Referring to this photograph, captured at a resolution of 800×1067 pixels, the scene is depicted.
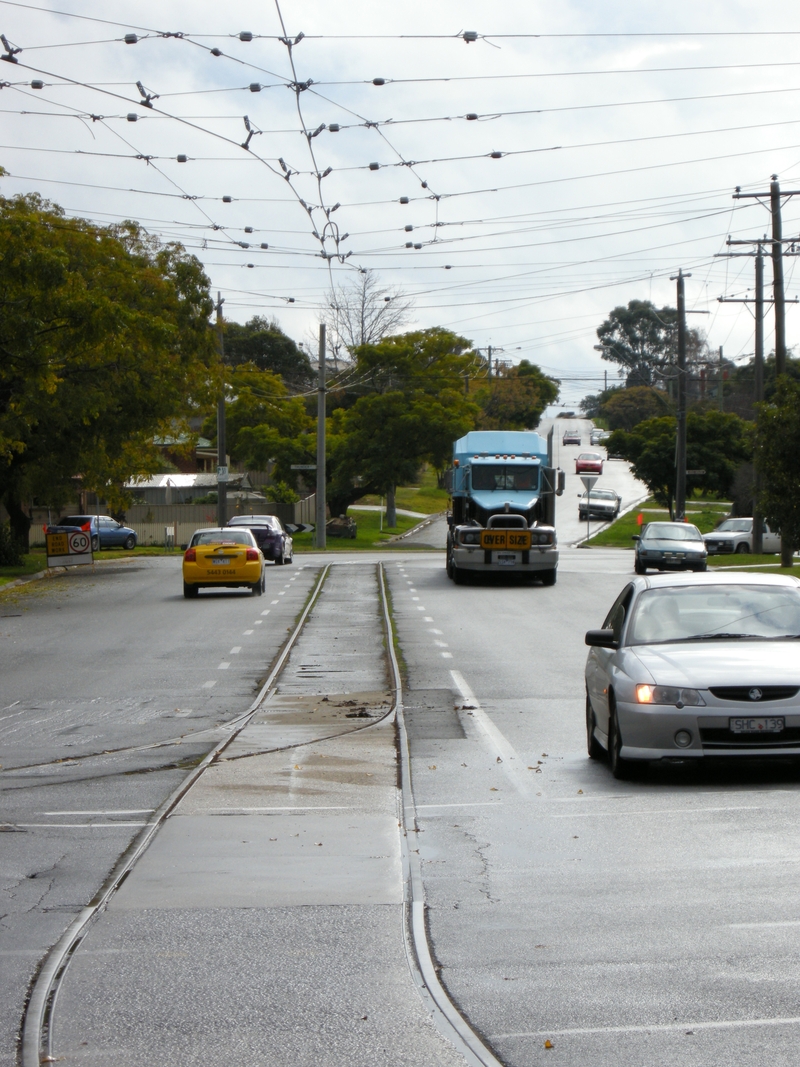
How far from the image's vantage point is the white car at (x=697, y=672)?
8.95 meters

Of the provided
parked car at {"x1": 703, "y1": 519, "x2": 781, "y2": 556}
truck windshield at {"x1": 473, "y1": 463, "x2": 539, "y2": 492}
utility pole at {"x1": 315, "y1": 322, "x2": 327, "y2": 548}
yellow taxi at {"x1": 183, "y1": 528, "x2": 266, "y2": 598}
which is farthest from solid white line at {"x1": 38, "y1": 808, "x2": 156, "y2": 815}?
utility pole at {"x1": 315, "y1": 322, "x2": 327, "y2": 548}

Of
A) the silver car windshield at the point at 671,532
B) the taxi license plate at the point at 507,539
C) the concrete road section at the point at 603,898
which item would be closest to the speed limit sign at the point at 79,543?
the taxi license plate at the point at 507,539

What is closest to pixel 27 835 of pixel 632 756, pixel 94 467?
pixel 632 756

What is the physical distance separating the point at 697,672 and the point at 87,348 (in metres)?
21.3

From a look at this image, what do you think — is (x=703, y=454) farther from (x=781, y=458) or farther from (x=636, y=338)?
(x=636, y=338)

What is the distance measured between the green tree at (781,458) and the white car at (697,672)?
23922 mm

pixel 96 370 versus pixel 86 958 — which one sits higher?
pixel 96 370

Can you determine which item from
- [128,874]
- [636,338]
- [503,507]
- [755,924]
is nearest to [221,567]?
[503,507]

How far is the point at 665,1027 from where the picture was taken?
4.50 m

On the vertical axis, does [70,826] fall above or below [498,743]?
above

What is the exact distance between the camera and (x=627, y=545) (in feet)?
189

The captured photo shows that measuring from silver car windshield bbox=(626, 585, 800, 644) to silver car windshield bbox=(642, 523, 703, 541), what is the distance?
1083 inches

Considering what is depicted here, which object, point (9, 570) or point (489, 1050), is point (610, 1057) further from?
point (9, 570)

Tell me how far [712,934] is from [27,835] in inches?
166
